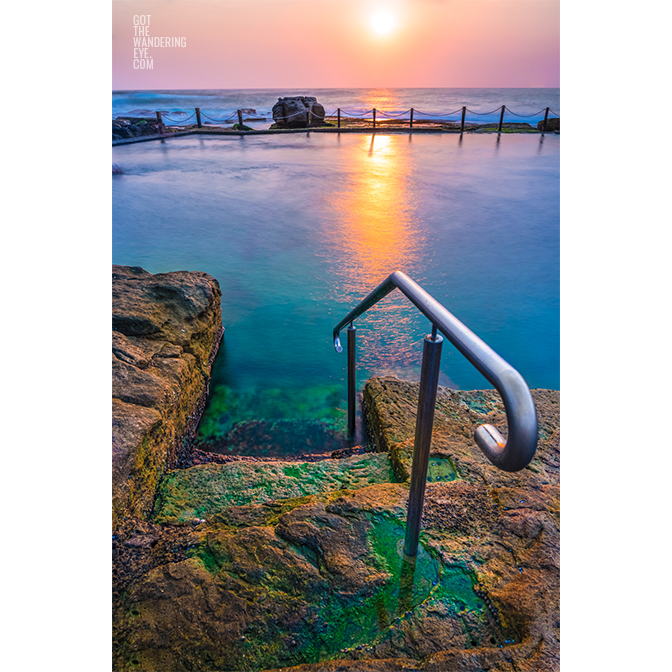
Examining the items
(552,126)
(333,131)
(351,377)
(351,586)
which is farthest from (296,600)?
(552,126)

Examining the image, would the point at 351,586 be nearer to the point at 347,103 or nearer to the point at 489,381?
the point at 489,381

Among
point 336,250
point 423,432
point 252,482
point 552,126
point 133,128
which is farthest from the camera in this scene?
point 552,126

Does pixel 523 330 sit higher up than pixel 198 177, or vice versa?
pixel 198 177

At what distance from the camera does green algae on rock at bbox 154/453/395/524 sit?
5.54 feet

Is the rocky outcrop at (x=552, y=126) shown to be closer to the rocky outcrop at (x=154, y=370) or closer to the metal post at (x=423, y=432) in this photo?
the rocky outcrop at (x=154, y=370)

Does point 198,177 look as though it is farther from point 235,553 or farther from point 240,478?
point 235,553

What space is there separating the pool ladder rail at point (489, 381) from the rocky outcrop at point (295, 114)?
1485cm

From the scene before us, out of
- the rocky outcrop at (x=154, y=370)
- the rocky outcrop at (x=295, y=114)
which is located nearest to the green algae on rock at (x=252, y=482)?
the rocky outcrop at (x=154, y=370)

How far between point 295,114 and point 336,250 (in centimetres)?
1092

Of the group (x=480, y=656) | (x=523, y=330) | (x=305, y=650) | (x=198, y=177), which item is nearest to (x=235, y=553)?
(x=305, y=650)

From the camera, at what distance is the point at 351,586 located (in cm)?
110

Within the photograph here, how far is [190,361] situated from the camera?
2.55m
